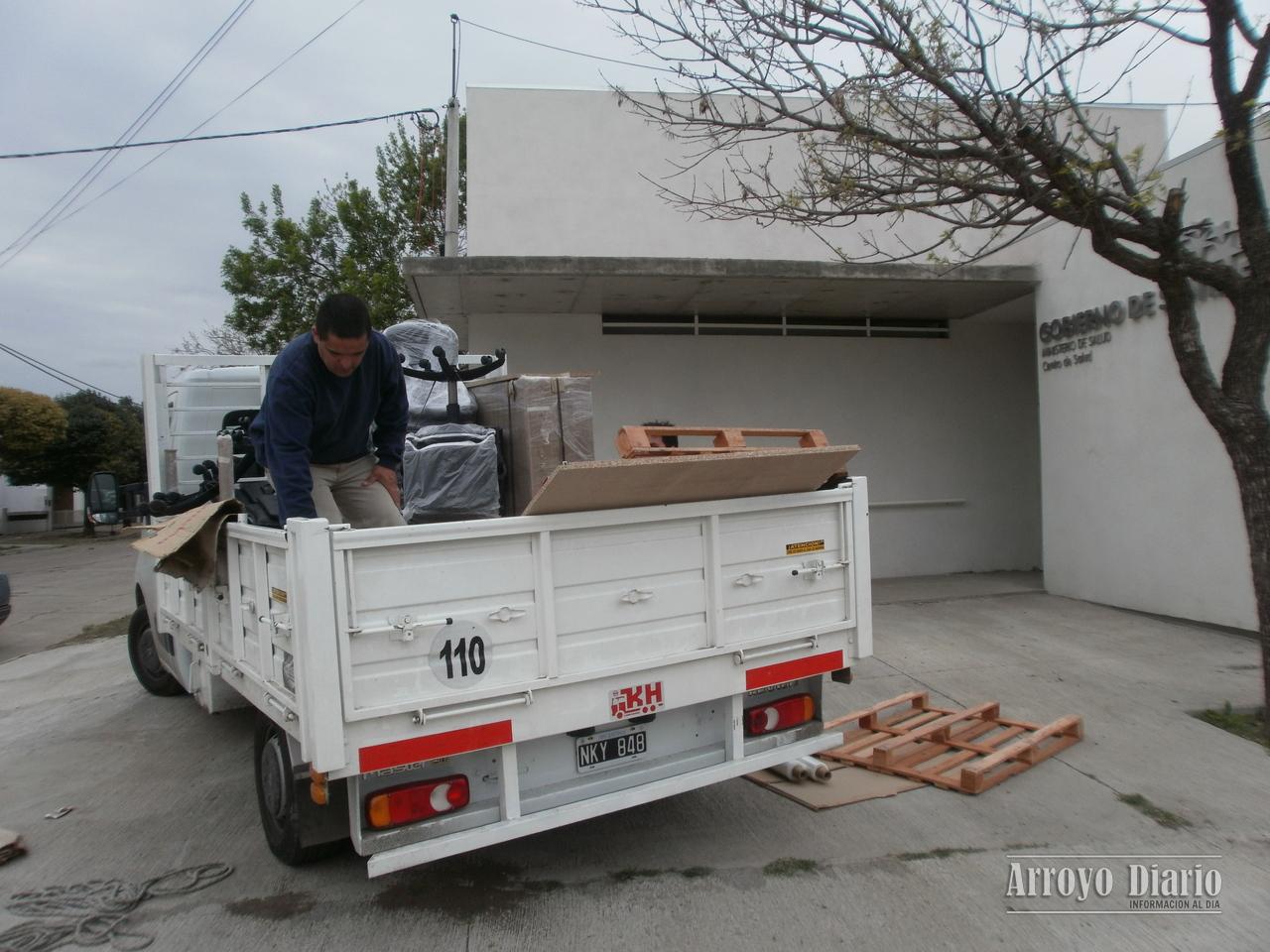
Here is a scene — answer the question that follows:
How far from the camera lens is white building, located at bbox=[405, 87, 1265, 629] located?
26.8 ft

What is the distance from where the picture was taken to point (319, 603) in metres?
2.82

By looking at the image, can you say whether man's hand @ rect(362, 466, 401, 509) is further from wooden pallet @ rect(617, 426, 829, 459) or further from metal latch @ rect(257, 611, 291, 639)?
wooden pallet @ rect(617, 426, 829, 459)

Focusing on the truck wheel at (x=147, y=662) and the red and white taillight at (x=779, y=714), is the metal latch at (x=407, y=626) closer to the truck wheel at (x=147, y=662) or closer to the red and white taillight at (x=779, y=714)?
the red and white taillight at (x=779, y=714)

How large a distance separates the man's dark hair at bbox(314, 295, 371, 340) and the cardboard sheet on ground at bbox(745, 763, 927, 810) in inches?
116

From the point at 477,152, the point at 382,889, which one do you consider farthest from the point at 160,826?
the point at 477,152

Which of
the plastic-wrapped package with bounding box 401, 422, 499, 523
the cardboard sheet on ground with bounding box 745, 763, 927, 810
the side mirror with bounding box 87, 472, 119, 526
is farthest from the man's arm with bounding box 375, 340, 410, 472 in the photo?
the side mirror with bounding box 87, 472, 119, 526

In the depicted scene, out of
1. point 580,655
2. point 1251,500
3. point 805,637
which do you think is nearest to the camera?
point 580,655

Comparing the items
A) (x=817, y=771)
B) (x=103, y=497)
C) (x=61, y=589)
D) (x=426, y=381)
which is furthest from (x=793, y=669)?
(x=61, y=589)

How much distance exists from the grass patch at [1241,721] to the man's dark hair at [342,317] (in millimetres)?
5539

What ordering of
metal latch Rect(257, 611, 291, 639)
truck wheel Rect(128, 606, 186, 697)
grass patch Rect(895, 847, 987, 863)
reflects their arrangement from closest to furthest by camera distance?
metal latch Rect(257, 611, 291, 639) < grass patch Rect(895, 847, 987, 863) < truck wheel Rect(128, 606, 186, 697)

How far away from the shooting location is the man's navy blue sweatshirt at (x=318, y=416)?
359 centimetres

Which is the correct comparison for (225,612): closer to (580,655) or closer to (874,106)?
(580,655)

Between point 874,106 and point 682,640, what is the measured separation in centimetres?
446

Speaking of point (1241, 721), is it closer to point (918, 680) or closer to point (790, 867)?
point (918, 680)
